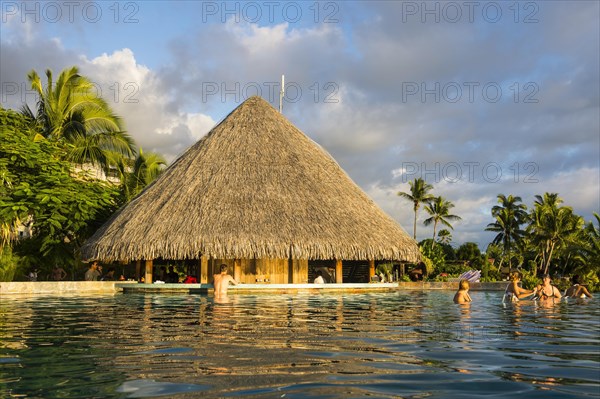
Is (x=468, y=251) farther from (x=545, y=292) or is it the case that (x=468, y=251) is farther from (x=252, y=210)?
(x=545, y=292)

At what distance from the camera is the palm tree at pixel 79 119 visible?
26.3 m

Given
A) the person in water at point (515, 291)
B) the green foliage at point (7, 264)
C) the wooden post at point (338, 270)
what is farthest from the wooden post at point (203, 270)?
the person in water at point (515, 291)

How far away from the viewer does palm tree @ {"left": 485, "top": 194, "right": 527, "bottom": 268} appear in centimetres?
5381

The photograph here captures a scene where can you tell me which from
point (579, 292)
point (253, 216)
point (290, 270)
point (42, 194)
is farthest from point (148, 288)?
point (579, 292)

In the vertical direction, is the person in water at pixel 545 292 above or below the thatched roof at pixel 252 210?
below

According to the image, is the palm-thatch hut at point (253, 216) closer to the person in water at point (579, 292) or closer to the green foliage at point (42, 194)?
the green foliage at point (42, 194)

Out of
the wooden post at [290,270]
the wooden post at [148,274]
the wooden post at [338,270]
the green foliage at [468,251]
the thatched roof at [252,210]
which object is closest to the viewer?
the thatched roof at [252,210]

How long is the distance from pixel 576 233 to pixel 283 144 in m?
31.3

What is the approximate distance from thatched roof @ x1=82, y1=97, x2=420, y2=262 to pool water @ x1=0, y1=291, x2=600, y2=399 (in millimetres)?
9522

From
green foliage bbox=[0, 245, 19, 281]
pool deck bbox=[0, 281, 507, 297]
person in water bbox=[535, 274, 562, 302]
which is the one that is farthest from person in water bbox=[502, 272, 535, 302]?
green foliage bbox=[0, 245, 19, 281]

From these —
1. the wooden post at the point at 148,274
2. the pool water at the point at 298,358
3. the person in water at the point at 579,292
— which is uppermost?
the wooden post at the point at 148,274

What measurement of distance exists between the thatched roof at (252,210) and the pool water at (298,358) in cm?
952

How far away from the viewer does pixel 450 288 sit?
27.7m

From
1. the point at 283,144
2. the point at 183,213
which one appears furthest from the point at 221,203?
the point at 283,144
